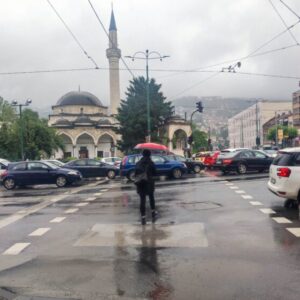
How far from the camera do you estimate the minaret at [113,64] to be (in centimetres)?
7862

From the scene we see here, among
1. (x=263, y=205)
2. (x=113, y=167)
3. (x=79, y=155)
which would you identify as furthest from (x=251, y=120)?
(x=263, y=205)

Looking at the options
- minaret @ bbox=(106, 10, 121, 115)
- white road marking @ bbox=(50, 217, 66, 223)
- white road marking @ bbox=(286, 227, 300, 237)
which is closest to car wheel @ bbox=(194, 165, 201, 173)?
white road marking @ bbox=(50, 217, 66, 223)

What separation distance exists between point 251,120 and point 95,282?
130m

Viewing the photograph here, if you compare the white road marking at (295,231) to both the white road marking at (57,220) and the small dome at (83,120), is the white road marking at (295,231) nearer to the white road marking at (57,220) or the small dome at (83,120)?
the white road marking at (57,220)

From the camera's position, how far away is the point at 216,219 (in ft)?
34.2

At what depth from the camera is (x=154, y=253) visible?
7.22 m

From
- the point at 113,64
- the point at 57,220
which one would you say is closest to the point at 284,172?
the point at 57,220

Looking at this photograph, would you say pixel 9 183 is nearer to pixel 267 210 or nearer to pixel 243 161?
pixel 243 161

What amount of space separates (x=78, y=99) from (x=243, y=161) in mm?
73788

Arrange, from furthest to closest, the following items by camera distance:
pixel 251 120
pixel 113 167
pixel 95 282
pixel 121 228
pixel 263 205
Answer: pixel 251 120 < pixel 113 167 < pixel 263 205 < pixel 121 228 < pixel 95 282

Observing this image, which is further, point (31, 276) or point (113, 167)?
point (113, 167)

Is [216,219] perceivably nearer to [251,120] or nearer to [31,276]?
[31,276]

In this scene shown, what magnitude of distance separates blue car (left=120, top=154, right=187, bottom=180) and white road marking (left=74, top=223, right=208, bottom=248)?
15.1 metres

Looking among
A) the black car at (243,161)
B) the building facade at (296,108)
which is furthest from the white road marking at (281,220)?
the building facade at (296,108)
